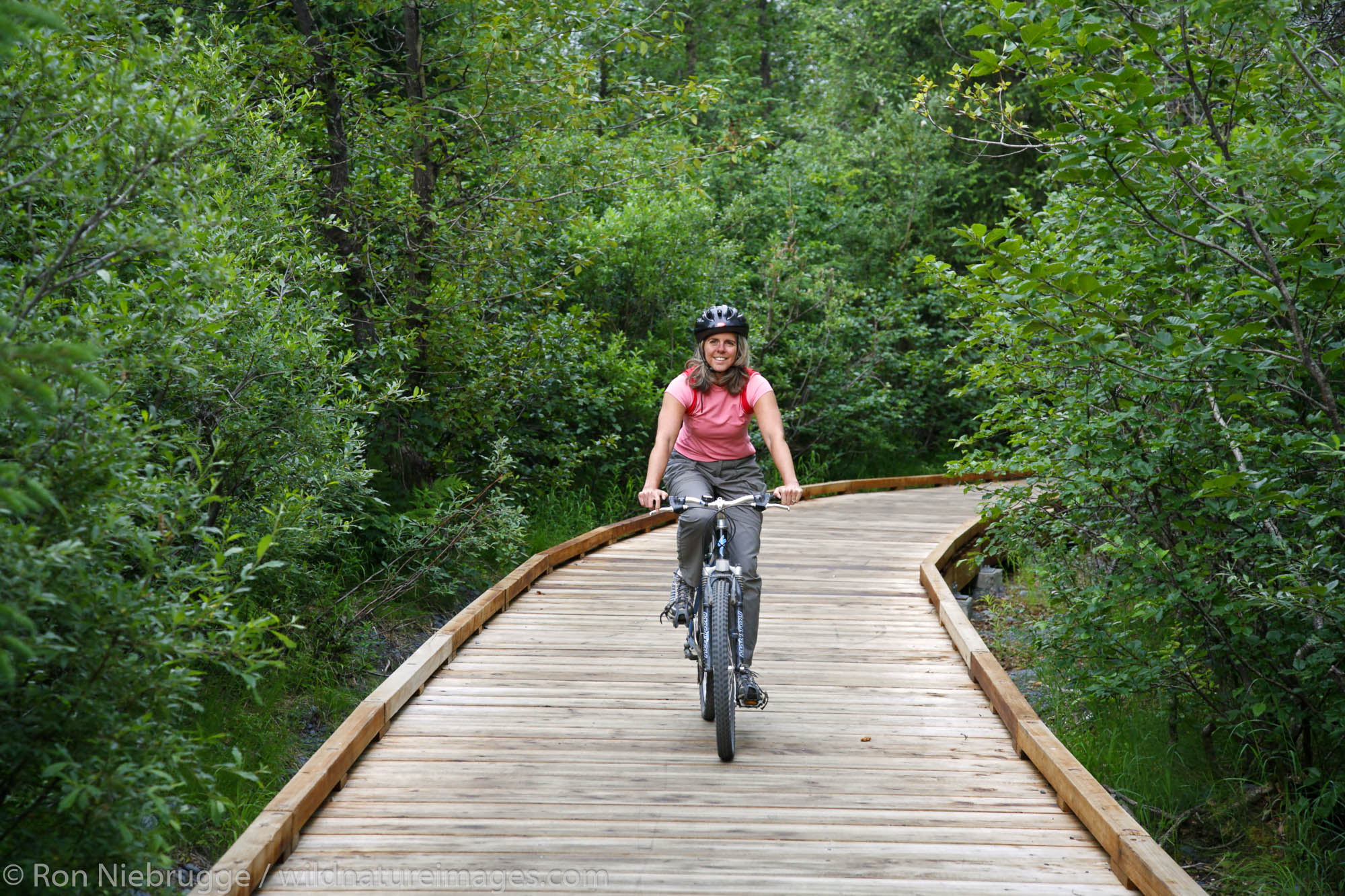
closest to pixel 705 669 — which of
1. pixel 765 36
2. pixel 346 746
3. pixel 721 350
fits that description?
pixel 721 350

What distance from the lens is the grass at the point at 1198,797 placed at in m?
4.84

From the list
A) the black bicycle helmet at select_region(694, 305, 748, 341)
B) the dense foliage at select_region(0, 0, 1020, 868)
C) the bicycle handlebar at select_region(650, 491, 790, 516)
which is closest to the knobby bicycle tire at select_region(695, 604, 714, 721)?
the bicycle handlebar at select_region(650, 491, 790, 516)

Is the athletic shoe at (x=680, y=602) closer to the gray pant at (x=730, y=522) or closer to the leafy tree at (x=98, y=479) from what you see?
the gray pant at (x=730, y=522)

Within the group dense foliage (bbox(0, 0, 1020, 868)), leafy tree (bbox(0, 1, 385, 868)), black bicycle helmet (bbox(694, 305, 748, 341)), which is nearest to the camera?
leafy tree (bbox(0, 1, 385, 868))

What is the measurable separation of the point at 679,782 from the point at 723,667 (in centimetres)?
49

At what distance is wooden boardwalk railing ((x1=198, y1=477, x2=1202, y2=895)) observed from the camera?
3.47m

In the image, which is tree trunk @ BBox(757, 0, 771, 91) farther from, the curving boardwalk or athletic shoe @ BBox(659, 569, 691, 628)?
athletic shoe @ BBox(659, 569, 691, 628)

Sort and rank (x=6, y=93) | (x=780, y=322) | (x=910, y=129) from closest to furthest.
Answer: (x=6, y=93), (x=780, y=322), (x=910, y=129)

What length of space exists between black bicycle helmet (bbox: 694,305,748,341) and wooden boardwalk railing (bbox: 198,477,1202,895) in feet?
5.99

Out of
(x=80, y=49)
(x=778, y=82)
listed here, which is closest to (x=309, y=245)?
(x=80, y=49)

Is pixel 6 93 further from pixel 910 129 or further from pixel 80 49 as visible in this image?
pixel 910 129

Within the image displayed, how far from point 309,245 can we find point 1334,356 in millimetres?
5358

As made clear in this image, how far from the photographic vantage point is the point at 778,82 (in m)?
29.1

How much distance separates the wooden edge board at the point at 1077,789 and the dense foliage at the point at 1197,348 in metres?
0.56
